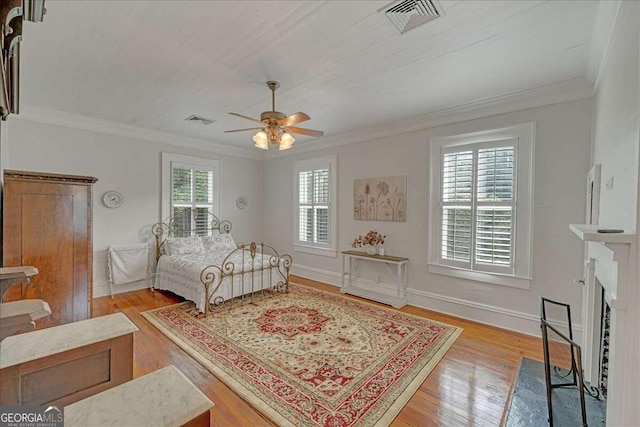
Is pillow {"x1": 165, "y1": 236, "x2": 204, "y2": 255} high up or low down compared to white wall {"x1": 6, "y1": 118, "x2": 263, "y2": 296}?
down

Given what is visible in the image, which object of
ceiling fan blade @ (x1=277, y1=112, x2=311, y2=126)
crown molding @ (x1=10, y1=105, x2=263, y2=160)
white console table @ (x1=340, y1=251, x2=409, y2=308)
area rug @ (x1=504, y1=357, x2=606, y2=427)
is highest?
crown molding @ (x1=10, y1=105, x2=263, y2=160)

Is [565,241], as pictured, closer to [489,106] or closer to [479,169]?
[479,169]

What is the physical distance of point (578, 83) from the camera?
2.98 m

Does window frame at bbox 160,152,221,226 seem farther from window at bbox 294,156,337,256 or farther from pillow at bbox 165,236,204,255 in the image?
window at bbox 294,156,337,256

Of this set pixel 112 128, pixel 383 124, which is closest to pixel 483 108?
pixel 383 124

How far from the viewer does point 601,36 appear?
2172 millimetres

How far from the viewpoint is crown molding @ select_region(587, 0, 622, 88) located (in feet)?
6.13

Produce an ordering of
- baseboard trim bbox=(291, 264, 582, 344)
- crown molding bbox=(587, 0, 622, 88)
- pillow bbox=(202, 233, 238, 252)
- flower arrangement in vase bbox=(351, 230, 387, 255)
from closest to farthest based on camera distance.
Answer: crown molding bbox=(587, 0, 622, 88) → baseboard trim bbox=(291, 264, 582, 344) → flower arrangement in vase bbox=(351, 230, 387, 255) → pillow bbox=(202, 233, 238, 252)

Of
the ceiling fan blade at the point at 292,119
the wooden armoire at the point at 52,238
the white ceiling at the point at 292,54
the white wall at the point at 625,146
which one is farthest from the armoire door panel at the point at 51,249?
the white wall at the point at 625,146

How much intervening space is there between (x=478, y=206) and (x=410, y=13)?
8.36ft

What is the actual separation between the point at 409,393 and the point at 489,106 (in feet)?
11.0

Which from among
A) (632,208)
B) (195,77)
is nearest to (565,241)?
(632,208)

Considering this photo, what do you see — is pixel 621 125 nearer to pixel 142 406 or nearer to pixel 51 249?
pixel 142 406

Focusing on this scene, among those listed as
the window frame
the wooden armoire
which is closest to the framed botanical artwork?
the window frame
